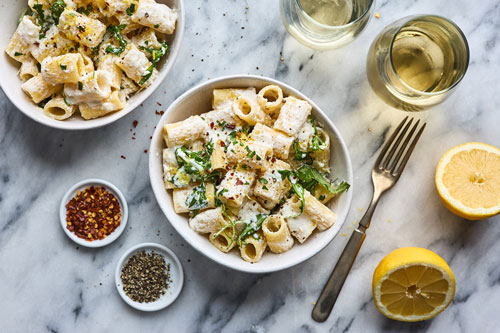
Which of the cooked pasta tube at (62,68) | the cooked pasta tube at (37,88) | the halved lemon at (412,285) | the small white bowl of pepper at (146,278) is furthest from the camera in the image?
the small white bowl of pepper at (146,278)

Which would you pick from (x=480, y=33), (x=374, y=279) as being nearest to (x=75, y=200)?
(x=374, y=279)

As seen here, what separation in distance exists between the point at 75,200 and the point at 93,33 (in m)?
0.78

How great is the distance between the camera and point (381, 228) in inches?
85.7

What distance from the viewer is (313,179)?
1.88 m

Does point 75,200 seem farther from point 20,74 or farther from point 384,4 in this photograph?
point 384,4

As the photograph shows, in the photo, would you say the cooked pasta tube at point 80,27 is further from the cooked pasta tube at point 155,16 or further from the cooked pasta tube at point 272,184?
the cooked pasta tube at point 272,184

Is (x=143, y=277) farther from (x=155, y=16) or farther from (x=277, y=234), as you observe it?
(x=155, y=16)

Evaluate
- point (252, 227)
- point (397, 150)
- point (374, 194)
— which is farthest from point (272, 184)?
point (397, 150)

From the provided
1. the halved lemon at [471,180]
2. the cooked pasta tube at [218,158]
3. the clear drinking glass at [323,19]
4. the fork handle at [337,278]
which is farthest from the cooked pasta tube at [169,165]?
the halved lemon at [471,180]

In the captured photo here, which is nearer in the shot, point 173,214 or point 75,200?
point 173,214

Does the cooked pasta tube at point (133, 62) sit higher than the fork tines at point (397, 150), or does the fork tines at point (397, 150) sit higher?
the cooked pasta tube at point (133, 62)

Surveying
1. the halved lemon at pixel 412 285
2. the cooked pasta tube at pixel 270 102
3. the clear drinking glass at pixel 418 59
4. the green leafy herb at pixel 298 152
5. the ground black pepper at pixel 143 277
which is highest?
the clear drinking glass at pixel 418 59

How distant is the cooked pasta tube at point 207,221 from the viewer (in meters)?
1.83

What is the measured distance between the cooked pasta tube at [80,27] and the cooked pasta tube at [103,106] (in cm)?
22
